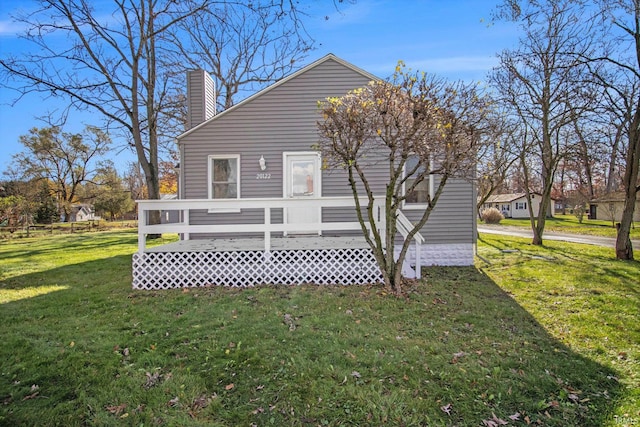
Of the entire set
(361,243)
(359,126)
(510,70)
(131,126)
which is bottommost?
(361,243)

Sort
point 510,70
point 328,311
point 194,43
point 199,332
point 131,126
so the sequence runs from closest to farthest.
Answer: point 199,332, point 328,311, point 510,70, point 131,126, point 194,43

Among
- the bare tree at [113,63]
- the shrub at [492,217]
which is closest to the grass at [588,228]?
the shrub at [492,217]

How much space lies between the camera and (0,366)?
3.58 meters

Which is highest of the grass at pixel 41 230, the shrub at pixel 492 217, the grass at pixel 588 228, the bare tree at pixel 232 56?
the bare tree at pixel 232 56

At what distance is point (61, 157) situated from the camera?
115 feet

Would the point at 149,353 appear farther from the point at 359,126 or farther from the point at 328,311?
the point at 359,126

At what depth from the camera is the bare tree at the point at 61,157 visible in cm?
3350

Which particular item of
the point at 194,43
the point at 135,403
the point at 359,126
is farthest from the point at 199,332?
the point at 194,43

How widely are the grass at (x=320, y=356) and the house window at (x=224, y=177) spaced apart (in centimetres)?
342

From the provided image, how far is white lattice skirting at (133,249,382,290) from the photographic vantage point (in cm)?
676

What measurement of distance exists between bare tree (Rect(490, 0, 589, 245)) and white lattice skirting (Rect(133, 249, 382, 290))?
1011cm

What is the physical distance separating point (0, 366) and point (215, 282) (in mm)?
3466

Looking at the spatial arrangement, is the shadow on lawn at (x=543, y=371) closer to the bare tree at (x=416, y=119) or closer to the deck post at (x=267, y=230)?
the bare tree at (x=416, y=119)

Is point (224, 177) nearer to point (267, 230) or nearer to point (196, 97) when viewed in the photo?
point (196, 97)
